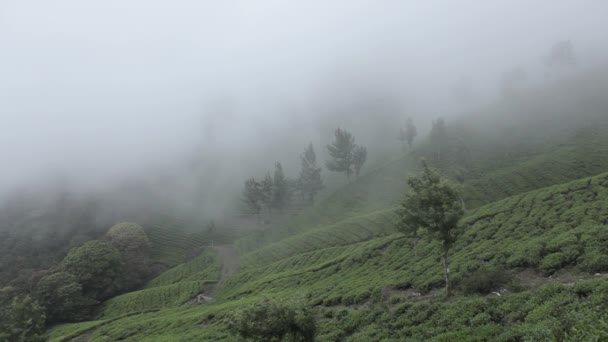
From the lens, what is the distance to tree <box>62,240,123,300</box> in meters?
75.2

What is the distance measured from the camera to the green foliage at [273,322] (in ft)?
54.4

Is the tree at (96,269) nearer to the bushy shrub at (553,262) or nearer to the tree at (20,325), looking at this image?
the tree at (20,325)

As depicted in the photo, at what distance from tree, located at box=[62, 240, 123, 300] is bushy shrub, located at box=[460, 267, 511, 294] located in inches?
3229

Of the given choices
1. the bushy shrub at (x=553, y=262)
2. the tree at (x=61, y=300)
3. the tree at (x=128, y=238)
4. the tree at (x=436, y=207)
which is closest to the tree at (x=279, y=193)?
the tree at (x=128, y=238)

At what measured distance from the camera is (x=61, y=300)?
67.2 m

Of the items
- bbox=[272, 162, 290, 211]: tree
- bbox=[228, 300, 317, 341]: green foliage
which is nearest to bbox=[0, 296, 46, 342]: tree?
bbox=[228, 300, 317, 341]: green foliage

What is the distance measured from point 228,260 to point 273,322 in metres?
68.3

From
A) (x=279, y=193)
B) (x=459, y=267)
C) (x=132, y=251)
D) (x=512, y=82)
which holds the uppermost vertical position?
(x=512, y=82)

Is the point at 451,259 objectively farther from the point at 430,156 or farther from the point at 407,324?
the point at 430,156

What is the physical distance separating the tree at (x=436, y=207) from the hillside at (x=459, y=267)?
6.24ft

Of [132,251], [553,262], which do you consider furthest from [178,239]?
[553,262]

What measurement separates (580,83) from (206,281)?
146244 mm

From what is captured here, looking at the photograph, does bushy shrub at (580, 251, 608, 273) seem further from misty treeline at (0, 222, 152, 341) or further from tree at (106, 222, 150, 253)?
tree at (106, 222, 150, 253)

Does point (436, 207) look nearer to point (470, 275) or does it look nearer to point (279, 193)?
point (470, 275)
